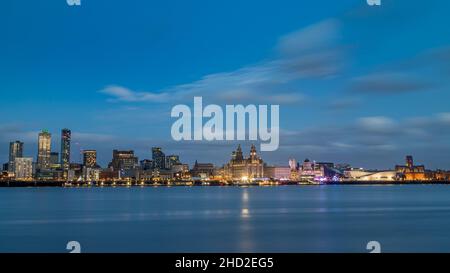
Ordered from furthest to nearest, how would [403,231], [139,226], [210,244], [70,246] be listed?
1. [139,226]
2. [403,231]
3. [210,244]
4. [70,246]

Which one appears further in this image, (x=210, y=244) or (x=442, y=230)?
(x=442, y=230)

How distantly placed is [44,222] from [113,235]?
11928 mm

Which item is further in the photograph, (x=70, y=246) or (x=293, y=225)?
(x=293, y=225)

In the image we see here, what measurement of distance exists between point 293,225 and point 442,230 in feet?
31.7
